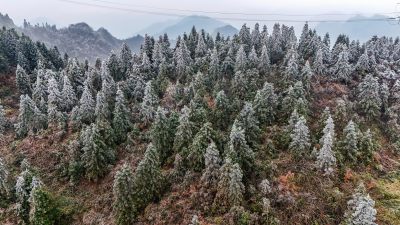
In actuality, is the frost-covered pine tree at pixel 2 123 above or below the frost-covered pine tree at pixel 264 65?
below

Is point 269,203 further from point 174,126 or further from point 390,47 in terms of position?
point 390,47

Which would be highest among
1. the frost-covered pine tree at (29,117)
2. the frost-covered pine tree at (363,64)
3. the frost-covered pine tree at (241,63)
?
the frost-covered pine tree at (241,63)

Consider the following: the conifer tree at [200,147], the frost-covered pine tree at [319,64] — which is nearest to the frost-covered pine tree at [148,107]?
the conifer tree at [200,147]

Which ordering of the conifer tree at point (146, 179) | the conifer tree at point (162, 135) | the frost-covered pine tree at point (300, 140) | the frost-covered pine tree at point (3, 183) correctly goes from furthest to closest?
the conifer tree at point (162, 135), the frost-covered pine tree at point (3, 183), the frost-covered pine tree at point (300, 140), the conifer tree at point (146, 179)

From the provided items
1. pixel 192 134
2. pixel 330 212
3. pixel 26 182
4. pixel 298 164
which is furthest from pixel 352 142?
pixel 26 182

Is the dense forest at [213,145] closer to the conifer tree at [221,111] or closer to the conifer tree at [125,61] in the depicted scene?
the conifer tree at [221,111]

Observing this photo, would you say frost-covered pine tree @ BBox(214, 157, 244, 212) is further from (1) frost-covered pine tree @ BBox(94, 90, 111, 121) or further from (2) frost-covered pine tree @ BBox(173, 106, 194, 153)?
(1) frost-covered pine tree @ BBox(94, 90, 111, 121)

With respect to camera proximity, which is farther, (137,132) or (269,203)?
(137,132)

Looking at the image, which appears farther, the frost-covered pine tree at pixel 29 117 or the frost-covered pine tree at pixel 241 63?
the frost-covered pine tree at pixel 241 63
